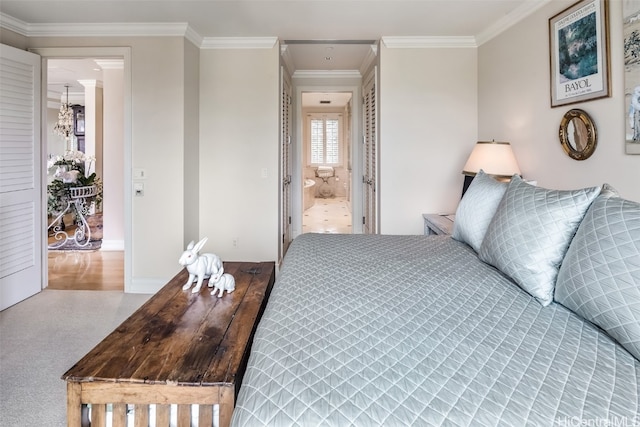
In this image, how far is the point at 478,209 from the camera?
1.92 meters

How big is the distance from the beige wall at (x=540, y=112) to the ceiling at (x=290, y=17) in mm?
229

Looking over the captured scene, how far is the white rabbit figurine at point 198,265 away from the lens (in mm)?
1764

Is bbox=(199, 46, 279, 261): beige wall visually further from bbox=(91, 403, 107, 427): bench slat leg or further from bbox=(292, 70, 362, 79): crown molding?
bbox=(91, 403, 107, 427): bench slat leg

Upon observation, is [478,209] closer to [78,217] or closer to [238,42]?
[238,42]

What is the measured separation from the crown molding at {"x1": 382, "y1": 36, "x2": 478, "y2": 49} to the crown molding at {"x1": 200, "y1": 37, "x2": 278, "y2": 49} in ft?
3.97

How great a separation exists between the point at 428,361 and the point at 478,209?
1279 millimetres

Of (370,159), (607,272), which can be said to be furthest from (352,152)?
(607,272)

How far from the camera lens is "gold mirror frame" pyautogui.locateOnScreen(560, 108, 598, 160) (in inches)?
86.2

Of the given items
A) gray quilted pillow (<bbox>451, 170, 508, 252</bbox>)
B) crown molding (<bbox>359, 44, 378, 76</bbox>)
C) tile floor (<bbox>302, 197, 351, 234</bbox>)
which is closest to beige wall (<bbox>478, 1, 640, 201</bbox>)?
gray quilted pillow (<bbox>451, 170, 508, 252</bbox>)

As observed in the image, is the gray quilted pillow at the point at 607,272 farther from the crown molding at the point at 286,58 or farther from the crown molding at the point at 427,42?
the crown molding at the point at 286,58

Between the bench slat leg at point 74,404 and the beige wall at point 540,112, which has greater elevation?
the beige wall at point 540,112

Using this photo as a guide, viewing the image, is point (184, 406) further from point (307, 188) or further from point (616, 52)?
point (307, 188)

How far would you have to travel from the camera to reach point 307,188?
8789mm

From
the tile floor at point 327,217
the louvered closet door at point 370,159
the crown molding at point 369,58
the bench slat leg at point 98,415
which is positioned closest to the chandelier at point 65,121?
the tile floor at point 327,217
